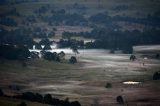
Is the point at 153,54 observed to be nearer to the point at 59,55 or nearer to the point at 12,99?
the point at 59,55

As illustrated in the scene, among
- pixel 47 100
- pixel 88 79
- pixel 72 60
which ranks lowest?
pixel 47 100

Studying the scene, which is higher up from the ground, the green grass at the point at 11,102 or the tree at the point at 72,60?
the tree at the point at 72,60

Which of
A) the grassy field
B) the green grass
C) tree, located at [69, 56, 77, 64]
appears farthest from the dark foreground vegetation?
tree, located at [69, 56, 77, 64]

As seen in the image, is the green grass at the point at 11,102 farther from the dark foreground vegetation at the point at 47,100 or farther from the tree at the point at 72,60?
the tree at the point at 72,60

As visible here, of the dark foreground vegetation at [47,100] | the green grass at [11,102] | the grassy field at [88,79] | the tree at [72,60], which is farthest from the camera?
the tree at [72,60]

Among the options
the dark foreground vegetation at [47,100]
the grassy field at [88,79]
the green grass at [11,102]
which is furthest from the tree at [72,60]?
the green grass at [11,102]

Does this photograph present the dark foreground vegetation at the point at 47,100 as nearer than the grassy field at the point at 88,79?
Yes

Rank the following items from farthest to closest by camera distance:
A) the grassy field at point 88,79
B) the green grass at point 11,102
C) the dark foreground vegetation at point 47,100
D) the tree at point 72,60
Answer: the tree at point 72,60
the grassy field at point 88,79
the dark foreground vegetation at point 47,100
the green grass at point 11,102

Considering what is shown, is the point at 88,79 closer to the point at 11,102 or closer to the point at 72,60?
the point at 72,60

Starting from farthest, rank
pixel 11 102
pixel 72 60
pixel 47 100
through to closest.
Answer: pixel 72 60, pixel 47 100, pixel 11 102

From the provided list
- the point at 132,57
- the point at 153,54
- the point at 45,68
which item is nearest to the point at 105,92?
the point at 45,68

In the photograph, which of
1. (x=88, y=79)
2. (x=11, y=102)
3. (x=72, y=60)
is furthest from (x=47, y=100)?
(x=72, y=60)
